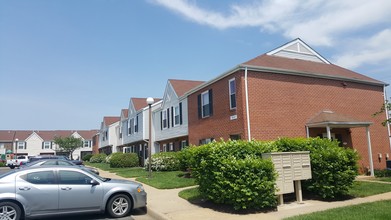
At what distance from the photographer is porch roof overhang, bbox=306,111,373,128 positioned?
1730 centimetres

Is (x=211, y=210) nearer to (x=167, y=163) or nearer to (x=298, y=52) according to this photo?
(x=167, y=163)

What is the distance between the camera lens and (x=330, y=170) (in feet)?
35.3

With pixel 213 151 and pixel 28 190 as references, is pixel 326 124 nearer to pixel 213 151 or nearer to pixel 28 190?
pixel 213 151

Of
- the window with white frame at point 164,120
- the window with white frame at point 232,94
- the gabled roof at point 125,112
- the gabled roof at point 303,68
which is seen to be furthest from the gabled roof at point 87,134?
the window with white frame at point 232,94

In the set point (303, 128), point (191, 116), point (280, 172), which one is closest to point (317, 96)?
point (303, 128)

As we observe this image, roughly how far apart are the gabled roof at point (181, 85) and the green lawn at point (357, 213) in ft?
62.5

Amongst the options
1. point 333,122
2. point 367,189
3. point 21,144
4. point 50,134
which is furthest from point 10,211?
point 50,134

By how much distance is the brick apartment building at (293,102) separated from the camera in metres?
17.4

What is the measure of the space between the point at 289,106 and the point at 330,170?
7726 millimetres

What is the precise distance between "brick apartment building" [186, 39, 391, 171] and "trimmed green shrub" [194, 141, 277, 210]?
6561 millimetres

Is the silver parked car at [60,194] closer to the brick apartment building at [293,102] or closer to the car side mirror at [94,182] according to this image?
the car side mirror at [94,182]

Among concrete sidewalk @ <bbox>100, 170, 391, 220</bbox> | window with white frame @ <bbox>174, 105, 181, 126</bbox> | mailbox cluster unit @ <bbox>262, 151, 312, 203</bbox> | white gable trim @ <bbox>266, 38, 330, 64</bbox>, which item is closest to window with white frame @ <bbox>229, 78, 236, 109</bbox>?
white gable trim @ <bbox>266, 38, 330, 64</bbox>

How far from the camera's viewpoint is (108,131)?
5344cm

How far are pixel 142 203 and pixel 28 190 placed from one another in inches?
123
